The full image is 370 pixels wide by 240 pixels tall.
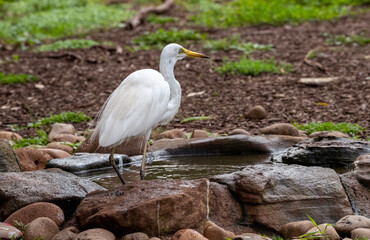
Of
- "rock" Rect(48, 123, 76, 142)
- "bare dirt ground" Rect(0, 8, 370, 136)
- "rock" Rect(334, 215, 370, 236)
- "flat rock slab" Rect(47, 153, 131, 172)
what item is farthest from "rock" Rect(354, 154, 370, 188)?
"rock" Rect(48, 123, 76, 142)

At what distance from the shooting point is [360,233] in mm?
3871

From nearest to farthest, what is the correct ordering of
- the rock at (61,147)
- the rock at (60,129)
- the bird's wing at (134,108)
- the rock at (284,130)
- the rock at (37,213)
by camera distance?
the rock at (37,213) → the bird's wing at (134,108) → the rock at (61,147) → the rock at (284,130) → the rock at (60,129)

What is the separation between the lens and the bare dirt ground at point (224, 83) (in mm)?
8148

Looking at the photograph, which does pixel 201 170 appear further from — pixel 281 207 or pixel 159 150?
pixel 281 207

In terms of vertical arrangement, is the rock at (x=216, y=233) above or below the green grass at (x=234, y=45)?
above

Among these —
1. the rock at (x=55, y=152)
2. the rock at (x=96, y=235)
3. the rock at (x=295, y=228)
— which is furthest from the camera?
the rock at (x=55, y=152)

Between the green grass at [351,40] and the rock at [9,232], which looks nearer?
the rock at [9,232]

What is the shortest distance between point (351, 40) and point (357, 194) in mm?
7620

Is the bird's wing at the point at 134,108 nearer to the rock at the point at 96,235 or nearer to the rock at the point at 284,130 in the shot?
the rock at the point at 96,235

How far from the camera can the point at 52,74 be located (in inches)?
422

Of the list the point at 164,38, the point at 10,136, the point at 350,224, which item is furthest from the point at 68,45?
the point at 350,224

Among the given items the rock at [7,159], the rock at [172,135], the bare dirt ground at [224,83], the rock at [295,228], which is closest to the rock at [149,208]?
the rock at [295,228]

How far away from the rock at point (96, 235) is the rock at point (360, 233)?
1.73 meters

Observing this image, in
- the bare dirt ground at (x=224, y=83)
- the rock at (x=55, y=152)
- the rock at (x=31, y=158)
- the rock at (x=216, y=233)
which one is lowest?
the bare dirt ground at (x=224, y=83)
